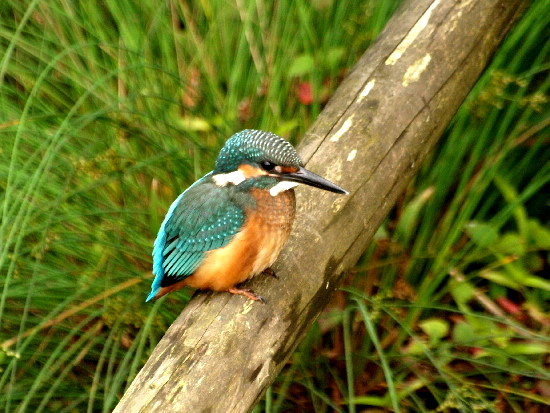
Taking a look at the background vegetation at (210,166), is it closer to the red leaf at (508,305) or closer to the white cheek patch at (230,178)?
the red leaf at (508,305)

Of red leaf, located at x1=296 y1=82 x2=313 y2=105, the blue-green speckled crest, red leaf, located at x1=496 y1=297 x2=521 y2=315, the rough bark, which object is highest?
the blue-green speckled crest

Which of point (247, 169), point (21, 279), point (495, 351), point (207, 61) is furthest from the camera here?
point (207, 61)

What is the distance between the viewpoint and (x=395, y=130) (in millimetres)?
2180

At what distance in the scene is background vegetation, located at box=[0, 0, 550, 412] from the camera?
89.4 inches

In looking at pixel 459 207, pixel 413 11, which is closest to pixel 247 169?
pixel 413 11

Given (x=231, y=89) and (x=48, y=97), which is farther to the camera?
(x=48, y=97)

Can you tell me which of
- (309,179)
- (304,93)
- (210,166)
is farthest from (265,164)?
(304,93)

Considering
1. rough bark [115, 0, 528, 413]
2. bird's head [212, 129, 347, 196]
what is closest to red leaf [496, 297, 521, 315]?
rough bark [115, 0, 528, 413]

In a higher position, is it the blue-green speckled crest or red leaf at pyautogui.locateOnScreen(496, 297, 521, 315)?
the blue-green speckled crest

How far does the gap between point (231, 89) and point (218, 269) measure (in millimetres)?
1164

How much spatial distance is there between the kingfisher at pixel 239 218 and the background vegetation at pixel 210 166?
0.96 feet

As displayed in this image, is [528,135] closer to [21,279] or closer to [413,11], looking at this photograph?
[413,11]

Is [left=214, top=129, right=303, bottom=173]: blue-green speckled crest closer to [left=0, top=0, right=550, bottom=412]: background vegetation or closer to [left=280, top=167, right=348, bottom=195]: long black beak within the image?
[left=280, top=167, right=348, bottom=195]: long black beak

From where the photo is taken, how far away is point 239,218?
6.01 feet
